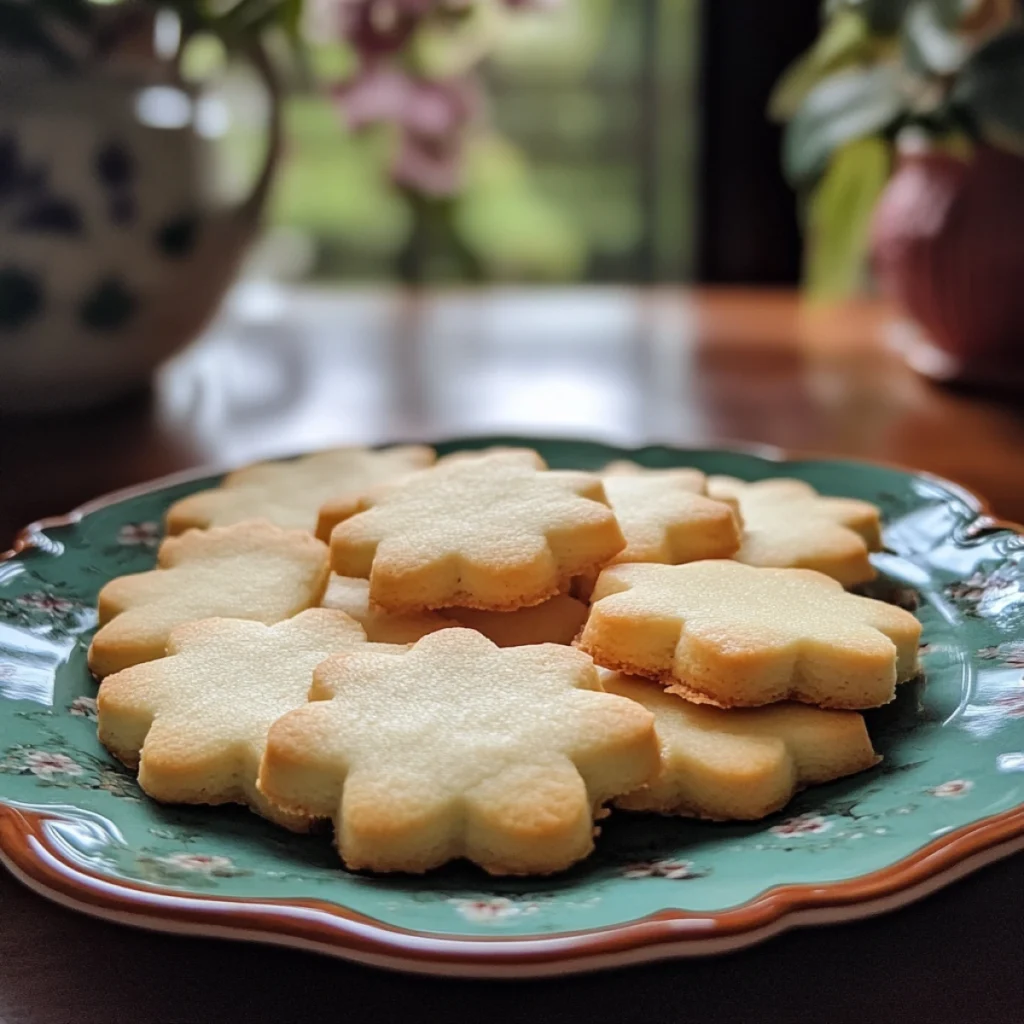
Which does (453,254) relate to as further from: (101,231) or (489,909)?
(489,909)

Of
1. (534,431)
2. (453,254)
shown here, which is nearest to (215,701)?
(534,431)

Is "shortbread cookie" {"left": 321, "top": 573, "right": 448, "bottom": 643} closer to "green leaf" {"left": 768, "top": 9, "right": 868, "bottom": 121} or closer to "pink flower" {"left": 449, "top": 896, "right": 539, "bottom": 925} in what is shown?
"pink flower" {"left": 449, "top": 896, "right": 539, "bottom": 925}

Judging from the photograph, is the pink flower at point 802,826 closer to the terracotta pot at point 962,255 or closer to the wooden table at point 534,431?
the wooden table at point 534,431

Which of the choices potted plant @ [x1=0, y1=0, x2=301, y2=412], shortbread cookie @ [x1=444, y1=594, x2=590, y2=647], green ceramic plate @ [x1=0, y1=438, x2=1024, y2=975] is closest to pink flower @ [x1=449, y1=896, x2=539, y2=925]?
green ceramic plate @ [x1=0, y1=438, x2=1024, y2=975]

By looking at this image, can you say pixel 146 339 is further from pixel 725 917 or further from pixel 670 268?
pixel 670 268

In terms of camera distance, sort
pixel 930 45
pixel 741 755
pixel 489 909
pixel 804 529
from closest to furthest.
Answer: pixel 489 909 < pixel 741 755 < pixel 804 529 < pixel 930 45

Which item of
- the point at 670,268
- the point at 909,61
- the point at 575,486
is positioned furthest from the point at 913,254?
the point at 670,268

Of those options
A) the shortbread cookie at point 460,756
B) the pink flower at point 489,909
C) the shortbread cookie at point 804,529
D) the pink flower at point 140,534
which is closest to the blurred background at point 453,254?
the pink flower at point 140,534
